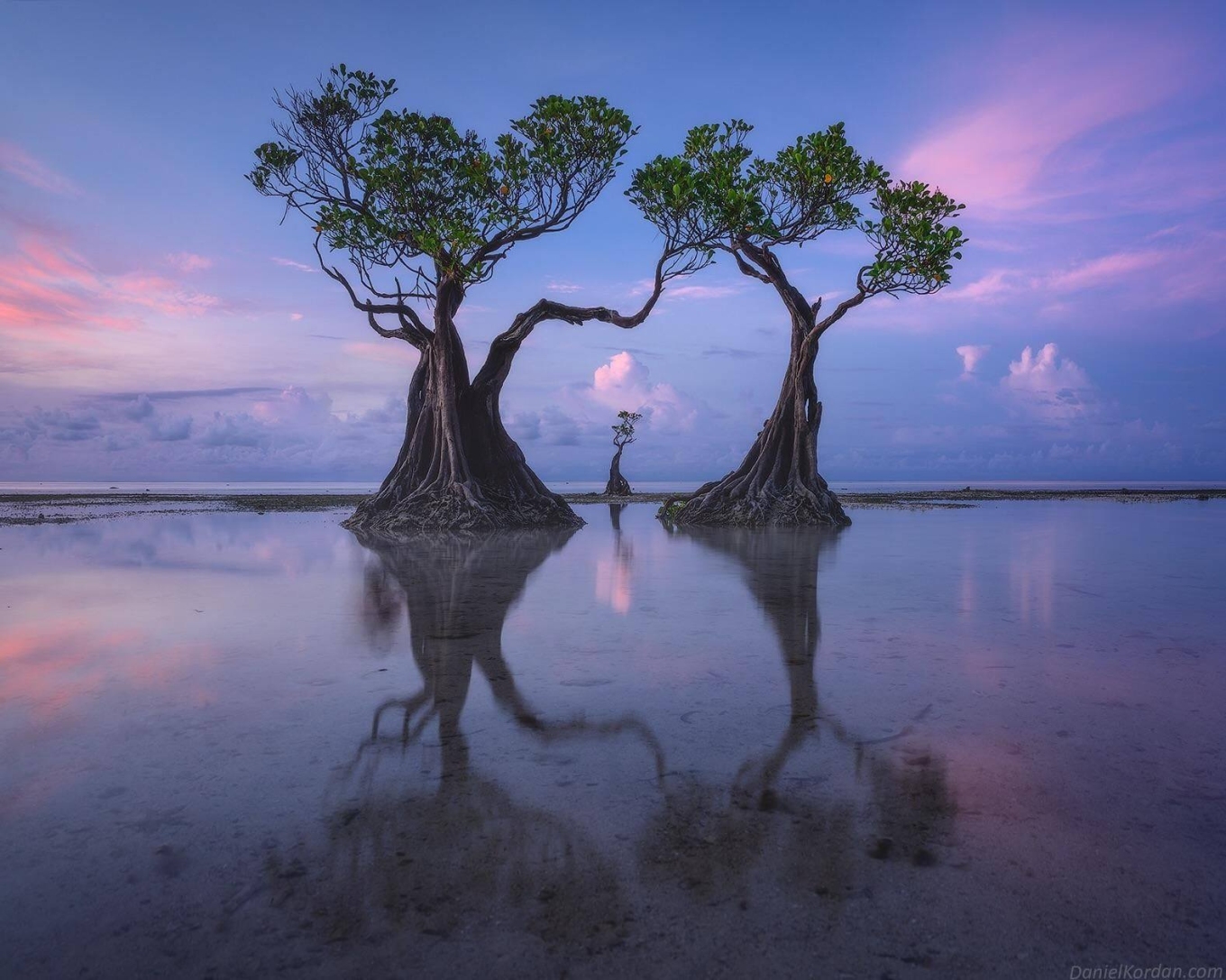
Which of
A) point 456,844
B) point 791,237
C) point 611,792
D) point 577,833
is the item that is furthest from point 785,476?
point 456,844

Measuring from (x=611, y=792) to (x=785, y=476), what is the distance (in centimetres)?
2051

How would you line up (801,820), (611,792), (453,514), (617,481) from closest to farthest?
(801,820) → (611,792) → (453,514) → (617,481)

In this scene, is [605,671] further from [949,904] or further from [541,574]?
[541,574]

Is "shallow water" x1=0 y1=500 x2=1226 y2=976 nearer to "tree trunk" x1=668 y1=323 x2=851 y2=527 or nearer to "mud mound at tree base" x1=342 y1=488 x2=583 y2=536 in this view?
"mud mound at tree base" x1=342 y1=488 x2=583 y2=536

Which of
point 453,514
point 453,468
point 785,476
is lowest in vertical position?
point 453,514

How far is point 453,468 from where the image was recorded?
65.8 feet

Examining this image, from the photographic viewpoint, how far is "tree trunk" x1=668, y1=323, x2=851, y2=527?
21.5 metres

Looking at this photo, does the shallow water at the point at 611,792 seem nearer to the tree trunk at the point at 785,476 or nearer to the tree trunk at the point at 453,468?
the tree trunk at the point at 453,468

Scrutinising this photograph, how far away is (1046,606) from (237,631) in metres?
7.95

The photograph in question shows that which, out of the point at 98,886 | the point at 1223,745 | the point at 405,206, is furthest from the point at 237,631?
the point at 405,206

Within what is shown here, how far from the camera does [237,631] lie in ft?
20.6

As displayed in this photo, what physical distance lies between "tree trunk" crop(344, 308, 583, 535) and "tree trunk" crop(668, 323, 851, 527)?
15.2ft

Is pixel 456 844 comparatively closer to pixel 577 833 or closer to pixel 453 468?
pixel 577 833

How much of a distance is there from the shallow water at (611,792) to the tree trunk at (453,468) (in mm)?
12086
